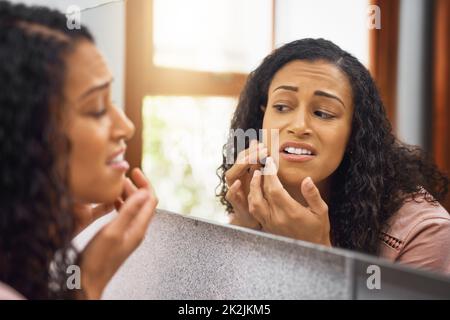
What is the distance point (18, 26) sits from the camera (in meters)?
0.46

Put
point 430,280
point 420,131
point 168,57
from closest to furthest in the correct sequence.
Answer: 1. point 430,280
2. point 168,57
3. point 420,131

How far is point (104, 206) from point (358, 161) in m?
0.33

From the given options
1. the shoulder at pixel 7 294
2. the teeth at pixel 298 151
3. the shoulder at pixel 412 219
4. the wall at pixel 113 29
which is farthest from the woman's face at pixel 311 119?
the shoulder at pixel 7 294

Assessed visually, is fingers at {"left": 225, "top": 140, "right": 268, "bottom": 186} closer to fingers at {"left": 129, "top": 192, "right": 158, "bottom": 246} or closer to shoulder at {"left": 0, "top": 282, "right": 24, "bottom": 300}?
fingers at {"left": 129, "top": 192, "right": 158, "bottom": 246}

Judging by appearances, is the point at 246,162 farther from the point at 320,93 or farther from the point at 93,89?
the point at 93,89

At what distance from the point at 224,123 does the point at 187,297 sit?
276mm

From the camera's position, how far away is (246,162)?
71 centimetres

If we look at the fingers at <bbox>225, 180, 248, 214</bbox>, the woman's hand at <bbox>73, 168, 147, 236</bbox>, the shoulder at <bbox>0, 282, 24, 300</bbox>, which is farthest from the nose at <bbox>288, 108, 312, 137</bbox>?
the shoulder at <bbox>0, 282, 24, 300</bbox>

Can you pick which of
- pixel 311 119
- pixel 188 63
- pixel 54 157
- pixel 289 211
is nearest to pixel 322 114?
pixel 311 119

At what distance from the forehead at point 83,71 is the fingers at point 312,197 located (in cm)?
26

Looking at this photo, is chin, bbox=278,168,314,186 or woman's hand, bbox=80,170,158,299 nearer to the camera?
woman's hand, bbox=80,170,158,299

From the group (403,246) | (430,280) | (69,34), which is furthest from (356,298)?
(69,34)

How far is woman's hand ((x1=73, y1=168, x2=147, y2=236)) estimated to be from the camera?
0.56m
